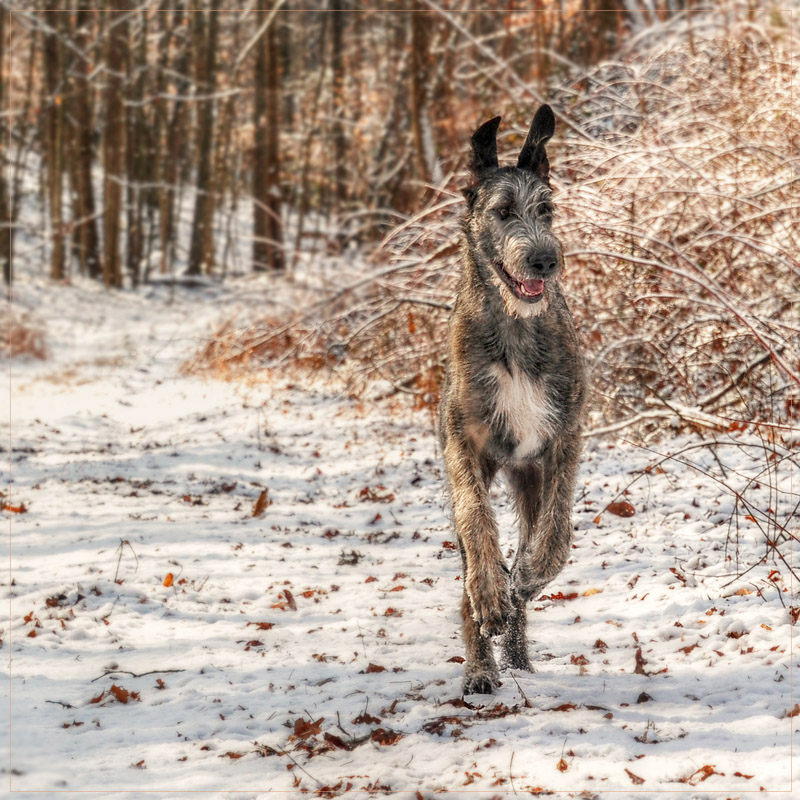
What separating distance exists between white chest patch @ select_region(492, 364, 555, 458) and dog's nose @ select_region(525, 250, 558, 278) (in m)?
0.52

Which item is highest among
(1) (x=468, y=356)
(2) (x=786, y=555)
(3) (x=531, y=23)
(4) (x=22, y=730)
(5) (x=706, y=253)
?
(3) (x=531, y=23)

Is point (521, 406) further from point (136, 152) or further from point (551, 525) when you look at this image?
point (136, 152)

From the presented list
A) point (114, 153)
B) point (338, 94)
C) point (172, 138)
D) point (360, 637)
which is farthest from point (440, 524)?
point (338, 94)

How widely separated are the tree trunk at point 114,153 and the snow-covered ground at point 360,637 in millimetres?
20608

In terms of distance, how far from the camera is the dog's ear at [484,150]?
4.22m

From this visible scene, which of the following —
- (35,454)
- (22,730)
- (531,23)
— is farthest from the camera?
(531,23)

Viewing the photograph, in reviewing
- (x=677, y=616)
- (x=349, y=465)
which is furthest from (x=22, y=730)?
(x=349, y=465)

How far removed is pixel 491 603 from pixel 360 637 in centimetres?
134

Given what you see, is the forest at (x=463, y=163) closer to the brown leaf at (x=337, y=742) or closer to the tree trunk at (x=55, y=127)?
the tree trunk at (x=55, y=127)

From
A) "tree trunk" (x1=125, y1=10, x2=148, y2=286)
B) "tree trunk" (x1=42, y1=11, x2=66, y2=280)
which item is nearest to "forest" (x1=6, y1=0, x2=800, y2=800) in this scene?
"tree trunk" (x1=42, y1=11, x2=66, y2=280)

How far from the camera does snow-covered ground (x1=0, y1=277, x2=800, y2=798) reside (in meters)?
3.49

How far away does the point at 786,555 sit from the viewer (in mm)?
5270

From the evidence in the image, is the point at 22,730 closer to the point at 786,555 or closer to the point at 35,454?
the point at 786,555

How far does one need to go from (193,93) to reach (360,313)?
24219 mm
